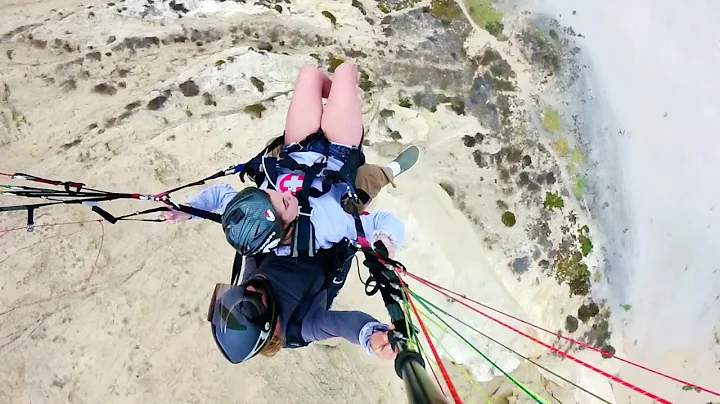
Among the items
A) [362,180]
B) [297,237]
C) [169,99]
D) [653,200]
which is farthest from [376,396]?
[653,200]

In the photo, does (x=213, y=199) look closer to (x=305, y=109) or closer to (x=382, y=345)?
(x=305, y=109)

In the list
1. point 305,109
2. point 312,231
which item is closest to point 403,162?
point 305,109

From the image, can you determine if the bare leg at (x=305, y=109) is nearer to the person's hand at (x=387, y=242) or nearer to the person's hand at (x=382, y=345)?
the person's hand at (x=387, y=242)

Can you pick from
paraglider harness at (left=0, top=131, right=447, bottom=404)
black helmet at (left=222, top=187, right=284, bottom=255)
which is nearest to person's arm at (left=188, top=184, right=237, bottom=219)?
paraglider harness at (left=0, top=131, right=447, bottom=404)

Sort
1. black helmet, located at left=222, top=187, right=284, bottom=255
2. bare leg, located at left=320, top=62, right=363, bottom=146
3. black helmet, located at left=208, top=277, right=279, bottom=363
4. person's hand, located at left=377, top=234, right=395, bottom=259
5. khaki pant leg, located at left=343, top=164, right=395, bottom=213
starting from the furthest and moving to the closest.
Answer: khaki pant leg, located at left=343, top=164, right=395, bottom=213 < bare leg, located at left=320, top=62, right=363, bottom=146 < person's hand, located at left=377, top=234, right=395, bottom=259 < black helmet, located at left=222, top=187, right=284, bottom=255 < black helmet, located at left=208, top=277, right=279, bottom=363

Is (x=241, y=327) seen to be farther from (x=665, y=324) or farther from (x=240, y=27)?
(x=665, y=324)

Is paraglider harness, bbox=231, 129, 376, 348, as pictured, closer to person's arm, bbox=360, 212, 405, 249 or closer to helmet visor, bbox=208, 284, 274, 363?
person's arm, bbox=360, 212, 405, 249
